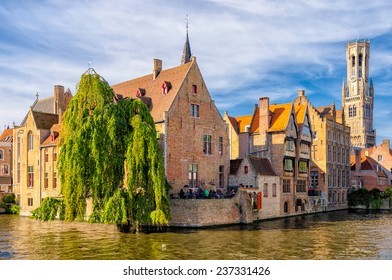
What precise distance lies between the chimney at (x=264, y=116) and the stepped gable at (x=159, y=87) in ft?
32.0

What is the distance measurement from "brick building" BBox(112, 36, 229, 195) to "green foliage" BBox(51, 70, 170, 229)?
745 centimetres

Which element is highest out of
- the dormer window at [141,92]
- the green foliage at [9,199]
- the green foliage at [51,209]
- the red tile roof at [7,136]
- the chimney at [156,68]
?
the chimney at [156,68]

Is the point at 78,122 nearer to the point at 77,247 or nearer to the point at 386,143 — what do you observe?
the point at 77,247

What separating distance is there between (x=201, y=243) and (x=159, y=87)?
19.5 metres

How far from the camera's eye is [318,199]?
54.3 meters

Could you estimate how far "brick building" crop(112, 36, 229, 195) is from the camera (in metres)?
38.8

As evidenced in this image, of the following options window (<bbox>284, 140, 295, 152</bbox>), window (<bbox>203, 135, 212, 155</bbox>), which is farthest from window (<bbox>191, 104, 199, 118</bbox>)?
window (<bbox>284, 140, 295, 152</bbox>)

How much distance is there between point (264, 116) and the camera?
47.2 metres

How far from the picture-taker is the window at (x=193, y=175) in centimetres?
4034

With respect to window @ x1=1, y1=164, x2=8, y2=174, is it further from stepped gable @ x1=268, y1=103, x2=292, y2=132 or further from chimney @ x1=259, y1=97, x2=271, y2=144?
stepped gable @ x1=268, y1=103, x2=292, y2=132

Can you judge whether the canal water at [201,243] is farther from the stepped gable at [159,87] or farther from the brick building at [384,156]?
the brick building at [384,156]

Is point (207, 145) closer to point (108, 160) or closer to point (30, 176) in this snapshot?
point (108, 160)

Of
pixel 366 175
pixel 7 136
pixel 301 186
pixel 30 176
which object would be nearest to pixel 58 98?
pixel 30 176

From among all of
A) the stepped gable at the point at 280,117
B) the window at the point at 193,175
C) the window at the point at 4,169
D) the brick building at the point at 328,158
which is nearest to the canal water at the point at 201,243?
the window at the point at 193,175
